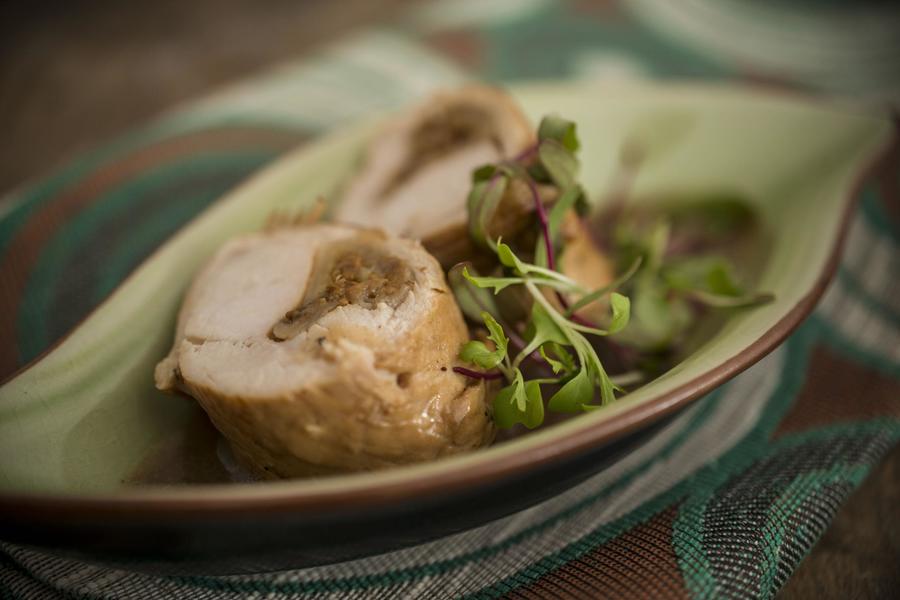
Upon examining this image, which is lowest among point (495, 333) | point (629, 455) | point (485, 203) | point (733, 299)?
point (629, 455)

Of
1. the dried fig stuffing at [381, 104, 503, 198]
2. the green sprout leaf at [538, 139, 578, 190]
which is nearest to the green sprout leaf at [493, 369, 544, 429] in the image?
the green sprout leaf at [538, 139, 578, 190]

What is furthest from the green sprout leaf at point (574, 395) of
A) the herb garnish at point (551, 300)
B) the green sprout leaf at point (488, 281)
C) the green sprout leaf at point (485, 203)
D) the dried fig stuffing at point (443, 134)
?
the dried fig stuffing at point (443, 134)

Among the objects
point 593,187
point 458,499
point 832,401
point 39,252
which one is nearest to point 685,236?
point 593,187

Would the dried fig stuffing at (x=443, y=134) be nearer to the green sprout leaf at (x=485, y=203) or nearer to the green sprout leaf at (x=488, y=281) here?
the green sprout leaf at (x=485, y=203)

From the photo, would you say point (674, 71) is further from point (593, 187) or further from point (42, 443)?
point (42, 443)

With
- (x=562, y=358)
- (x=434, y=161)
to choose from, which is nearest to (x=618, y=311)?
(x=562, y=358)

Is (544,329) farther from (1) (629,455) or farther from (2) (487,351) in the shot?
(1) (629,455)
